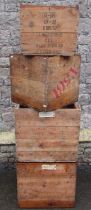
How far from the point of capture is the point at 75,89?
355 centimetres

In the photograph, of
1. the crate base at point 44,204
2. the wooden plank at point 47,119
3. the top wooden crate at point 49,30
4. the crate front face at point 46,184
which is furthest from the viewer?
the crate base at point 44,204

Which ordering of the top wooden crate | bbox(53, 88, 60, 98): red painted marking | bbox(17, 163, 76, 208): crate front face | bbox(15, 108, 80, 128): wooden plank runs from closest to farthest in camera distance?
the top wooden crate < bbox(53, 88, 60, 98): red painted marking < bbox(15, 108, 80, 128): wooden plank < bbox(17, 163, 76, 208): crate front face

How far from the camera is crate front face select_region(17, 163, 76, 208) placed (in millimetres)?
3771

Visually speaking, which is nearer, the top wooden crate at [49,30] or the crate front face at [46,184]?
the top wooden crate at [49,30]

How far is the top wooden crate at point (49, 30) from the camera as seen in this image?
327 cm

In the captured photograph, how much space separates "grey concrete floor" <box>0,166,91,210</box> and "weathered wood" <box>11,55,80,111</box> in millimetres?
1157

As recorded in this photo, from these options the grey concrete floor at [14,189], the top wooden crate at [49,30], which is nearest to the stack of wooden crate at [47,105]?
the top wooden crate at [49,30]

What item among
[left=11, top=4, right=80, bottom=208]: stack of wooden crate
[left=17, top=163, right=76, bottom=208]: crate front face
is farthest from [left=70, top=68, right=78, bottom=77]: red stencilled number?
[left=17, top=163, right=76, bottom=208]: crate front face

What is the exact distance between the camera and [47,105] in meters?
3.45

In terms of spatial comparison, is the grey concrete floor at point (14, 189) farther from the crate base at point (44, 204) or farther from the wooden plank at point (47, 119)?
the wooden plank at point (47, 119)

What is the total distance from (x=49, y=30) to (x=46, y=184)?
1.52m

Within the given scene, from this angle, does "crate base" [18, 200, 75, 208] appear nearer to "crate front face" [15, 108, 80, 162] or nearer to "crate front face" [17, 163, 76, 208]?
"crate front face" [17, 163, 76, 208]

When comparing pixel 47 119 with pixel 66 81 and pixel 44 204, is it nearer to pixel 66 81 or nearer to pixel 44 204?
pixel 66 81

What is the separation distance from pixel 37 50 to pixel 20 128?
30.0 inches
